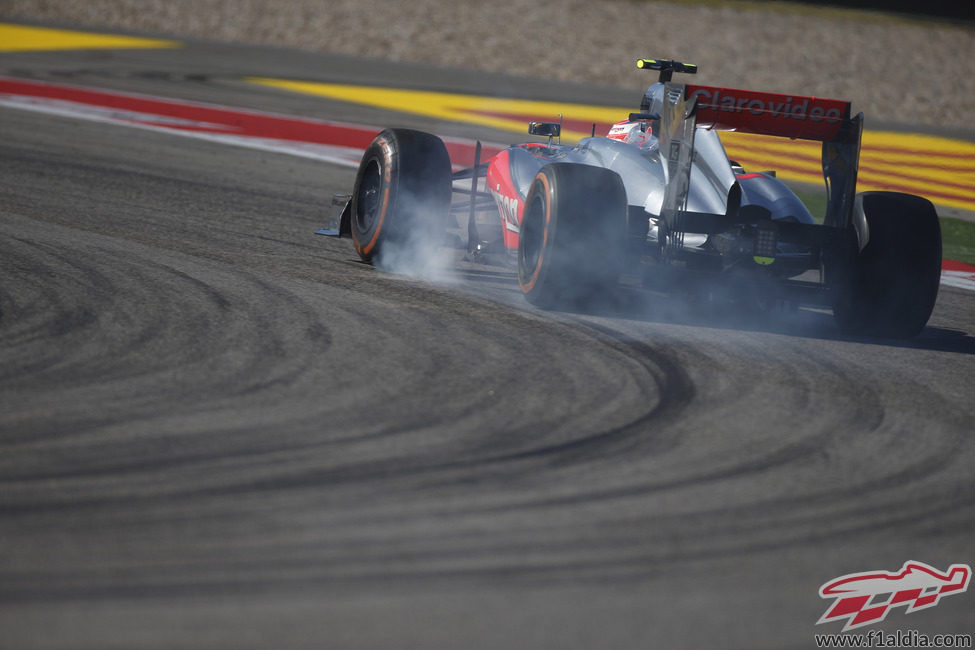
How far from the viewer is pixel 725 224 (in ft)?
22.4

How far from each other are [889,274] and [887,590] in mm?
3651

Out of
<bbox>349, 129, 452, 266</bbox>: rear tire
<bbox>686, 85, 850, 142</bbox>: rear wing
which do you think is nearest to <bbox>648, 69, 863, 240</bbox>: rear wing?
<bbox>686, 85, 850, 142</bbox>: rear wing

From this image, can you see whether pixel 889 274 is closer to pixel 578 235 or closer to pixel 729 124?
pixel 729 124

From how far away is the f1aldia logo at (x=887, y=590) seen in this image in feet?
12.0

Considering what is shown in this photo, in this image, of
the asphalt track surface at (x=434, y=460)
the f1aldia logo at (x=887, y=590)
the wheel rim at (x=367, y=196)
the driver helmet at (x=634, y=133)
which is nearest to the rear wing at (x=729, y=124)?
the asphalt track surface at (x=434, y=460)

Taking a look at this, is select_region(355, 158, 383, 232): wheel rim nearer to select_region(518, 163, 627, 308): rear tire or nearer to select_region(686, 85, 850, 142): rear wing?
select_region(518, 163, 627, 308): rear tire

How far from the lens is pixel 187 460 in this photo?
420 cm

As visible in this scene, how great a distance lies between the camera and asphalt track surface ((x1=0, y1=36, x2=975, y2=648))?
3.36 metres

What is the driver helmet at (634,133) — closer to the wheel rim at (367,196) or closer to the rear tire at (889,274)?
the rear tire at (889,274)

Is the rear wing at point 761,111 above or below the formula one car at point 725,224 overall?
above

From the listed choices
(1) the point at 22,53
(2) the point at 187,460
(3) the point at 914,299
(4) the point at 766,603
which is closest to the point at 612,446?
(4) the point at 766,603

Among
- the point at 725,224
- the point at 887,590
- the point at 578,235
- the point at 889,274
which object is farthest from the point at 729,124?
the point at 887,590

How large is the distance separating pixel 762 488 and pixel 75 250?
4.78 metres

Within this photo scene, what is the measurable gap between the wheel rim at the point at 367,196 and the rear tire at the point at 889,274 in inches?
118
